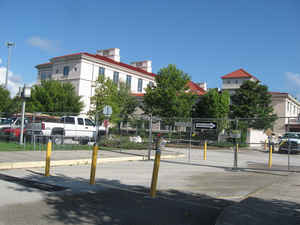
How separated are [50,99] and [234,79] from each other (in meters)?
35.1

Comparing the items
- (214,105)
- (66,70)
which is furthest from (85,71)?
(214,105)

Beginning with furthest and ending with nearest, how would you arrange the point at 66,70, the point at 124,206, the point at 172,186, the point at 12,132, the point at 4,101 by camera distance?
the point at 66,70
the point at 4,101
the point at 12,132
the point at 172,186
the point at 124,206

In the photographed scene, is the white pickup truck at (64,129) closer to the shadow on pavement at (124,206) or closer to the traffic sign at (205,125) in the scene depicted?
the traffic sign at (205,125)

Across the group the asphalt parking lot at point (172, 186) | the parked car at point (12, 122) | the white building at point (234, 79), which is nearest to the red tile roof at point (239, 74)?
the white building at point (234, 79)

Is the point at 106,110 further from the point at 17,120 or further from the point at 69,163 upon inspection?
the point at 17,120

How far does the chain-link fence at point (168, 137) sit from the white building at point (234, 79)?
121 ft

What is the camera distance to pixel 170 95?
39.9m

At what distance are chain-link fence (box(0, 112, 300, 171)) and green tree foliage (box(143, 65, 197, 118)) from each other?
1765cm

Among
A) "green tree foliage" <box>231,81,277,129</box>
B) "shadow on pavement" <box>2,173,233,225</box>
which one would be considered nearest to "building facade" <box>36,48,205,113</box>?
"green tree foliage" <box>231,81,277,129</box>

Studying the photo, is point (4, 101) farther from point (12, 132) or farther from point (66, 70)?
point (12, 132)

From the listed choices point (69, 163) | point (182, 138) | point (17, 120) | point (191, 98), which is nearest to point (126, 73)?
point (191, 98)

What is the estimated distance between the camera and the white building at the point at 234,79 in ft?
194

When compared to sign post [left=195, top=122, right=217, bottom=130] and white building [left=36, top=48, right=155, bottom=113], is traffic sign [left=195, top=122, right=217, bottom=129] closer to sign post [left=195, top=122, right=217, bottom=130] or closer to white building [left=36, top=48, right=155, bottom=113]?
sign post [left=195, top=122, right=217, bottom=130]

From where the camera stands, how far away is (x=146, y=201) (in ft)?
22.5
